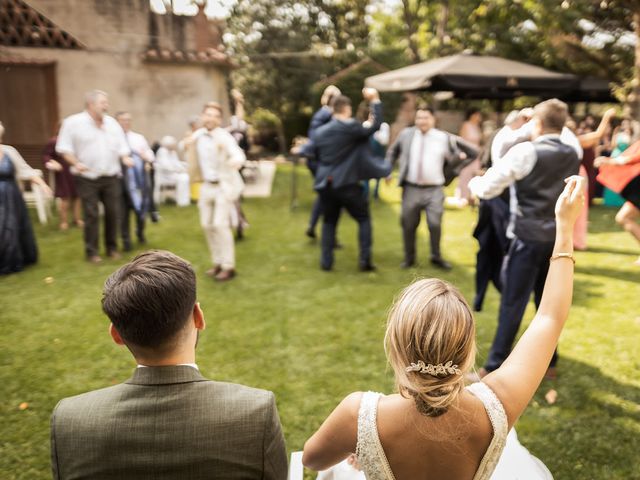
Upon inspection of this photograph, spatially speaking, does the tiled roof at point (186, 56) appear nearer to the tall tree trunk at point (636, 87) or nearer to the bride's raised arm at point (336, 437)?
the tall tree trunk at point (636, 87)

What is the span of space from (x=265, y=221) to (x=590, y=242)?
18.1ft

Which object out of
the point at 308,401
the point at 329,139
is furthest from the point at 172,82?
the point at 308,401

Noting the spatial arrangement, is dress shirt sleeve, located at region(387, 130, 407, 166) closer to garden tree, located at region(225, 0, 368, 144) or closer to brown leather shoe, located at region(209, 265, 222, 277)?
brown leather shoe, located at region(209, 265, 222, 277)

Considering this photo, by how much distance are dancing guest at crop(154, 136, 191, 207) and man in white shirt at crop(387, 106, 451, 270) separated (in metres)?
5.95

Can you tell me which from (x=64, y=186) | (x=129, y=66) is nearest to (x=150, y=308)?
(x=64, y=186)

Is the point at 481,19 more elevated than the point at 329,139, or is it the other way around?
the point at 481,19

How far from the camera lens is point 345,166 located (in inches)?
247

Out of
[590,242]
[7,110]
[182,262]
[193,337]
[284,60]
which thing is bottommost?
[590,242]

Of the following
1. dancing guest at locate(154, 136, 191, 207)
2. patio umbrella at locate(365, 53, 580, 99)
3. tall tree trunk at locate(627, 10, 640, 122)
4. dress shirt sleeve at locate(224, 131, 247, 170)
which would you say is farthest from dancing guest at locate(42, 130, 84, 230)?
tall tree trunk at locate(627, 10, 640, 122)

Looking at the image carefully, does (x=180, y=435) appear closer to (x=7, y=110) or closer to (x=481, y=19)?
(x=7, y=110)

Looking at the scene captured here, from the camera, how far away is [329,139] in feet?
20.5

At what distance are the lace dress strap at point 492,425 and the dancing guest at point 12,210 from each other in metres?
6.21

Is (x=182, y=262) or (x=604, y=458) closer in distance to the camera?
(x=182, y=262)

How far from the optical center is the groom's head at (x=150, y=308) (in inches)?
55.2
